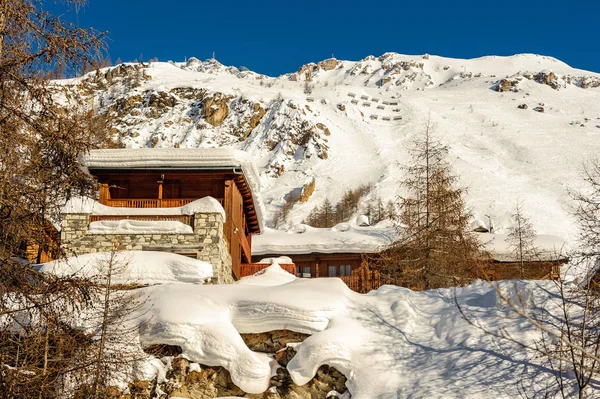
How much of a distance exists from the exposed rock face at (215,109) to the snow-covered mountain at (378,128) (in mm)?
209

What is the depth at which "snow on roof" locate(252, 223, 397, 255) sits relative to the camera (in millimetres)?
27375

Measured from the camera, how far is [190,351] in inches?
504

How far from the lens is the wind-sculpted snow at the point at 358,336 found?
11.8m

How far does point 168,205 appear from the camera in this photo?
69.2 ft

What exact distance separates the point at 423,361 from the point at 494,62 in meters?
149

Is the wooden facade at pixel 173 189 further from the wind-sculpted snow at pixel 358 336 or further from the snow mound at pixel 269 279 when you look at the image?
the wind-sculpted snow at pixel 358 336

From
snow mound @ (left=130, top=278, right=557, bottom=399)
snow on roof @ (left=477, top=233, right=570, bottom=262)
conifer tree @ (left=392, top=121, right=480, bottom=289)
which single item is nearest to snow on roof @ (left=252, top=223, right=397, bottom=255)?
conifer tree @ (left=392, top=121, right=480, bottom=289)

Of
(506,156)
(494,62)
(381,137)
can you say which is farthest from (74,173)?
(494,62)

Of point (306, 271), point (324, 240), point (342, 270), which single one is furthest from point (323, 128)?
point (342, 270)

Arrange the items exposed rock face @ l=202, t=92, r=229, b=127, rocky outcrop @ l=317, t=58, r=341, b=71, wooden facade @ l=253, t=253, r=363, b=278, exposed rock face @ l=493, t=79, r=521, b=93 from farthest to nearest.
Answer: rocky outcrop @ l=317, t=58, r=341, b=71
exposed rock face @ l=493, t=79, r=521, b=93
exposed rock face @ l=202, t=92, r=229, b=127
wooden facade @ l=253, t=253, r=363, b=278

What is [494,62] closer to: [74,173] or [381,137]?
[381,137]

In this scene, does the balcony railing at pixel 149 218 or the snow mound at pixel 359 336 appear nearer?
the snow mound at pixel 359 336

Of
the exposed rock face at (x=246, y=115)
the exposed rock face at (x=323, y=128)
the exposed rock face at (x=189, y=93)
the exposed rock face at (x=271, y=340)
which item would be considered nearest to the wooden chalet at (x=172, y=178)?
the exposed rock face at (x=271, y=340)

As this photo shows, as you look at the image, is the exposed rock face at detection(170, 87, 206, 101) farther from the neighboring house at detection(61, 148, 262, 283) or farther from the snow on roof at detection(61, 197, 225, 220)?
the snow on roof at detection(61, 197, 225, 220)
